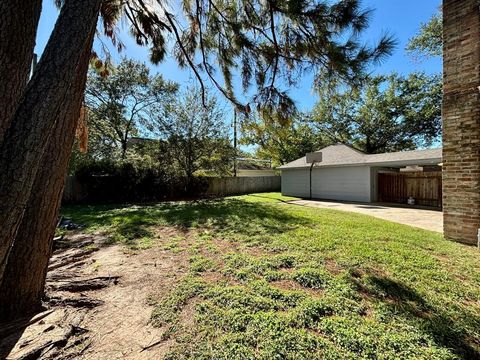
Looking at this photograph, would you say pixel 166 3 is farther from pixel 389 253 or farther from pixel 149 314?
pixel 389 253

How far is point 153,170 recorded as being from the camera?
12719 mm

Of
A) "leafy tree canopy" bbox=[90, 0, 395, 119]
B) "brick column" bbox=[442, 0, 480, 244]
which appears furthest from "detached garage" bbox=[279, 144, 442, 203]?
"leafy tree canopy" bbox=[90, 0, 395, 119]

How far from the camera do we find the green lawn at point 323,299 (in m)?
1.82

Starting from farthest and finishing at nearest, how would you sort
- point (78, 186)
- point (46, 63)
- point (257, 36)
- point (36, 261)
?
point (78, 186) < point (257, 36) < point (36, 261) < point (46, 63)

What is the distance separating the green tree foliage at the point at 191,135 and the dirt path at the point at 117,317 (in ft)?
34.7

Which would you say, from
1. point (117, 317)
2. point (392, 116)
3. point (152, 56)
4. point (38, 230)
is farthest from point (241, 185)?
point (38, 230)

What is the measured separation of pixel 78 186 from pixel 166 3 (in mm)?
10277

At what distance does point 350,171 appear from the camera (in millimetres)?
13414

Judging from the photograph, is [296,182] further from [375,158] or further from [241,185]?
[375,158]

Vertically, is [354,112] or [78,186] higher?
[354,112]

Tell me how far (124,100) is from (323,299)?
17.2 meters

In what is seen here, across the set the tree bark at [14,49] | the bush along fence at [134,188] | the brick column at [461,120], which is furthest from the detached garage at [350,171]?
the tree bark at [14,49]

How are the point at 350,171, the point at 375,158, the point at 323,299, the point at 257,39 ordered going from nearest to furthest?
the point at 323,299 → the point at 257,39 → the point at 375,158 → the point at 350,171

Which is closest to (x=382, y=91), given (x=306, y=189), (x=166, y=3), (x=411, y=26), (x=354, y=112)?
(x=354, y=112)
